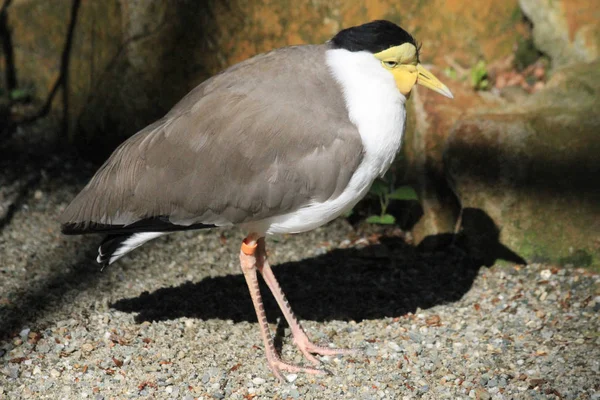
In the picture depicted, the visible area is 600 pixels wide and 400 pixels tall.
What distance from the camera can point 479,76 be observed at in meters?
5.51

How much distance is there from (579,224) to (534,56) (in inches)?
63.9

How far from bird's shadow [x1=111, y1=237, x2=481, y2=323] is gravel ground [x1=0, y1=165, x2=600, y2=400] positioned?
11mm

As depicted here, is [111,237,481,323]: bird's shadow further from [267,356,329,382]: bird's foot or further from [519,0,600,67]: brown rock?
[519,0,600,67]: brown rock

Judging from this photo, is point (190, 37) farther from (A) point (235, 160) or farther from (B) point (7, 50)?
(A) point (235, 160)

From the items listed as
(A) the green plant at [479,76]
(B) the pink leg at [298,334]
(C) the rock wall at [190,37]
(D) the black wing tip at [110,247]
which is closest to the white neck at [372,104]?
(B) the pink leg at [298,334]

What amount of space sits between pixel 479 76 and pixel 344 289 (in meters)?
1.80

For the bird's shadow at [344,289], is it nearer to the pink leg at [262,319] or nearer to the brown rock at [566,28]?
the pink leg at [262,319]

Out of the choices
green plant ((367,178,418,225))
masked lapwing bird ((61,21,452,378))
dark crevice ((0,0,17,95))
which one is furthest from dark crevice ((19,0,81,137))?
green plant ((367,178,418,225))

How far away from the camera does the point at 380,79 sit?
3768 mm

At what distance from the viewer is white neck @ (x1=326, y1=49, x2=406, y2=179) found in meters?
3.71

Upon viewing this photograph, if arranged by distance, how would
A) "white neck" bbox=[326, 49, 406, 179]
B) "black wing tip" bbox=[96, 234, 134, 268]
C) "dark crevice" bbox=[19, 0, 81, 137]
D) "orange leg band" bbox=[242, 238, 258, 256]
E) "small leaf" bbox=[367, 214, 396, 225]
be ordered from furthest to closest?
1. "dark crevice" bbox=[19, 0, 81, 137]
2. "small leaf" bbox=[367, 214, 396, 225]
3. "orange leg band" bbox=[242, 238, 258, 256]
4. "black wing tip" bbox=[96, 234, 134, 268]
5. "white neck" bbox=[326, 49, 406, 179]

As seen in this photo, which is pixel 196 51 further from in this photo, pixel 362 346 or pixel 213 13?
pixel 362 346

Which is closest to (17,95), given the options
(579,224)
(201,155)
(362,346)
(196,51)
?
(196,51)

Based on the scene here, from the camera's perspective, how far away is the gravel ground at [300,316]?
12.8ft
